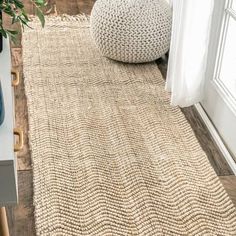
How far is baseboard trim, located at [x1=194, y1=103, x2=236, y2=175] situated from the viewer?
5.89 feet

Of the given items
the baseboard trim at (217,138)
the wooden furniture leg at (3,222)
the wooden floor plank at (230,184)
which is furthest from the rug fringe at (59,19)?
the wooden furniture leg at (3,222)

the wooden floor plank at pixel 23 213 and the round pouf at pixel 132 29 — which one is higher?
the round pouf at pixel 132 29

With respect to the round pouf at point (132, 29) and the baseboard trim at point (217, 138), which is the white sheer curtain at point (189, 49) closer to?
the baseboard trim at point (217, 138)

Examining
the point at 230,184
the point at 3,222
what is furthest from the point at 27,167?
the point at 230,184

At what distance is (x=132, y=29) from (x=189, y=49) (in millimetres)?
447

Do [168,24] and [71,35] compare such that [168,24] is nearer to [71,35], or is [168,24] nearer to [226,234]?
[71,35]

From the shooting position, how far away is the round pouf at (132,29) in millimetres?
2307

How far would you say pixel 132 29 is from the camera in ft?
7.55

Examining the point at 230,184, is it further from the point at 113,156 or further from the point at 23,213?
the point at 23,213

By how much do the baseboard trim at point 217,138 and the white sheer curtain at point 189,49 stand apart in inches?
2.2

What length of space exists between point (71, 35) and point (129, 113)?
960 mm

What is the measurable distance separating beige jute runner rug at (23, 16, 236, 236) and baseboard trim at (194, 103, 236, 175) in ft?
0.30

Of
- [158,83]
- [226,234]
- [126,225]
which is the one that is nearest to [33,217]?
[126,225]

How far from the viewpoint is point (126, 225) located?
1.47 meters
